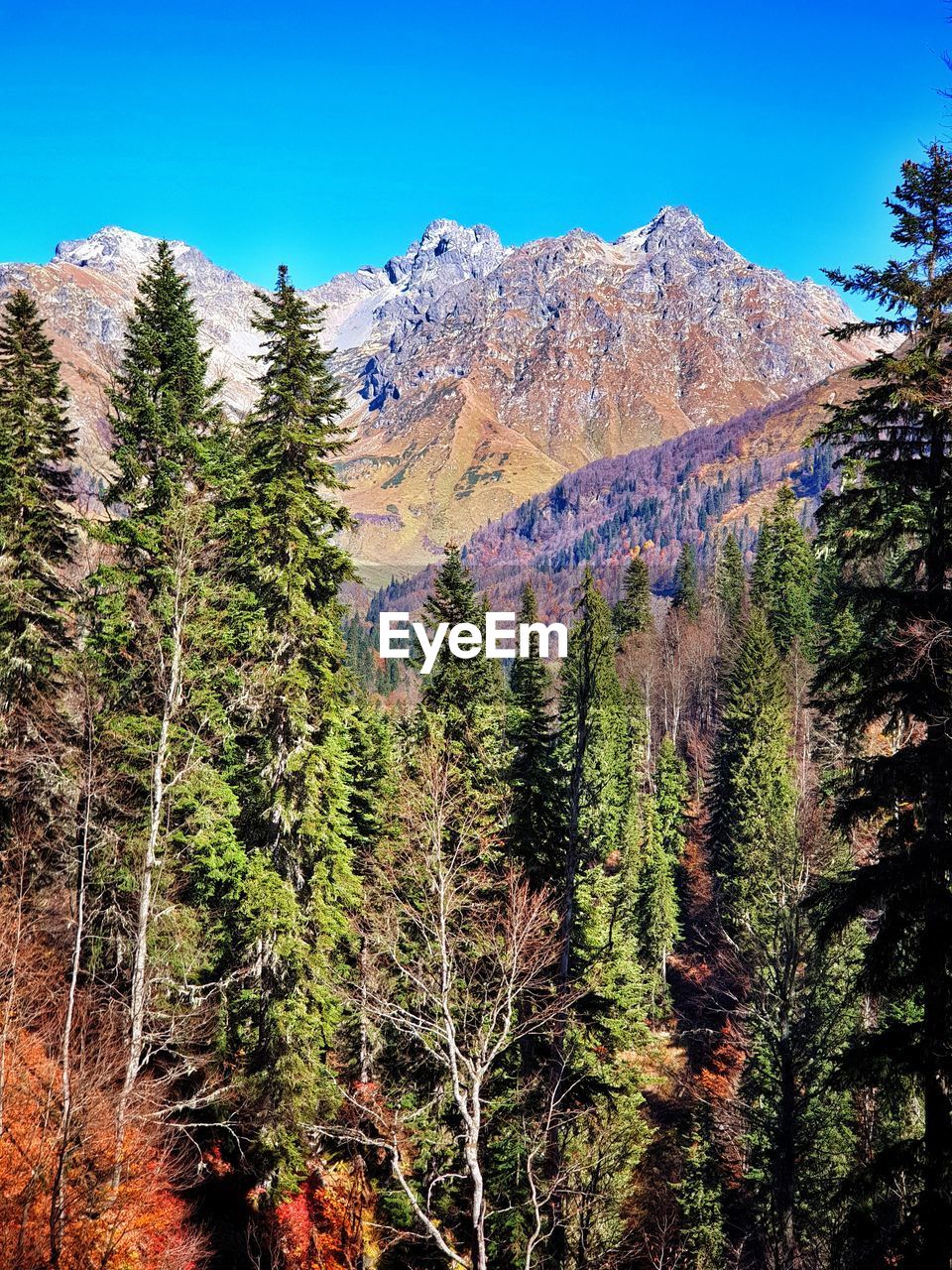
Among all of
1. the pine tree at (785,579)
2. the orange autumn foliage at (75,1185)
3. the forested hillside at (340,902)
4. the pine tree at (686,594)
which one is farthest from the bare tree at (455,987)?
the pine tree at (686,594)

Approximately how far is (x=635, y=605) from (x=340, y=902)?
5805 cm

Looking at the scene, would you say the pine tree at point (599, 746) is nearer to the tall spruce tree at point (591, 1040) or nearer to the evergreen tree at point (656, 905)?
the evergreen tree at point (656, 905)

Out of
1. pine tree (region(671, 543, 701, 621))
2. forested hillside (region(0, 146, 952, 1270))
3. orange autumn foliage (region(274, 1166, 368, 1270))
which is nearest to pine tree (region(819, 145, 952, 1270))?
forested hillside (region(0, 146, 952, 1270))

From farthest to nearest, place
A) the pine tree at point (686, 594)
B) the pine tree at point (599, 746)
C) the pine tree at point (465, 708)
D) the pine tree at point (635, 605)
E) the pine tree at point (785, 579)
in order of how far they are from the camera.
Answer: the pine tree at point (686, 594), the pine tree at point (635, 605), the pine tree at point (785, 579), the pine tree at point (599, 746), the pine tree at point (465, 708)

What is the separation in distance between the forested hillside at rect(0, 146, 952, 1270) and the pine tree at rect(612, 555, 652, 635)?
165ft

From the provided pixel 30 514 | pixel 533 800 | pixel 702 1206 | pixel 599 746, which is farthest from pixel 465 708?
pixel 599 746

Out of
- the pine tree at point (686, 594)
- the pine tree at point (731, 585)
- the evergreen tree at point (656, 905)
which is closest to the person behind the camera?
the evergreen tree at point (656, 905)

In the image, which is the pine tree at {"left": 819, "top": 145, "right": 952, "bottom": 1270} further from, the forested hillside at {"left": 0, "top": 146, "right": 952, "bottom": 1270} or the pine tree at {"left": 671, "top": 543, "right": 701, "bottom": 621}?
the pine tree at {"left": 671, "top": 543, "right": 701, "bottom": 621}

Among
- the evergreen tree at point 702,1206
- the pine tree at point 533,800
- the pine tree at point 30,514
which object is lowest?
the evergreen tree at point 702,1206

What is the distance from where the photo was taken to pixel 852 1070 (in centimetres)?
995

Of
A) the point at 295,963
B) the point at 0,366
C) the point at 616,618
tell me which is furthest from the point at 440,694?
the point at 616,618

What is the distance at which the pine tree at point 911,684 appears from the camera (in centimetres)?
938

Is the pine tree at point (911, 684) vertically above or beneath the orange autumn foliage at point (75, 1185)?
above

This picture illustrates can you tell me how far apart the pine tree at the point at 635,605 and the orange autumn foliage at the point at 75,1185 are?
62.8 meters
